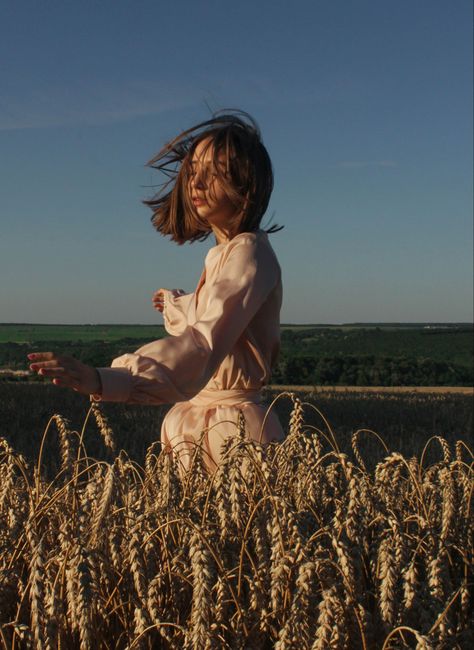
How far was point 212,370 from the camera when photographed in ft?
6.10

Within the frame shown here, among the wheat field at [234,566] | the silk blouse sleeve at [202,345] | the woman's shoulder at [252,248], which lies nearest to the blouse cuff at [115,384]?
the silk blouse sleeve at [202,345]

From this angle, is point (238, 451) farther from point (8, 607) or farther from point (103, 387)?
point (8, 607)

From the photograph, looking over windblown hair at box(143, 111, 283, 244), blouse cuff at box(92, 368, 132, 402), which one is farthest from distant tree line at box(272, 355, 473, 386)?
blouse cuff at box(92, 368, 132, 402)

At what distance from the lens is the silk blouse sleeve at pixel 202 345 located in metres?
1.70

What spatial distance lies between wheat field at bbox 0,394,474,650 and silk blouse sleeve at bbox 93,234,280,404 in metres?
0.16

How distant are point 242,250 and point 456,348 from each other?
4357 centimetres

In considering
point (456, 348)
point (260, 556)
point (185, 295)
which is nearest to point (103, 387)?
point (260, 556)

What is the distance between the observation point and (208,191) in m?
2.31

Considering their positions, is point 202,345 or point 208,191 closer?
point 202,345

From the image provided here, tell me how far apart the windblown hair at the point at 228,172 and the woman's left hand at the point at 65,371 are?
0.85 m

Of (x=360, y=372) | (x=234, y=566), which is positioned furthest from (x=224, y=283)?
(x=360, y=372)

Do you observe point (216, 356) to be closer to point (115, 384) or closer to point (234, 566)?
point (115, 384)

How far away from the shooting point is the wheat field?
1.42 m

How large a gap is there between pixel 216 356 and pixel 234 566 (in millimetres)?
452
